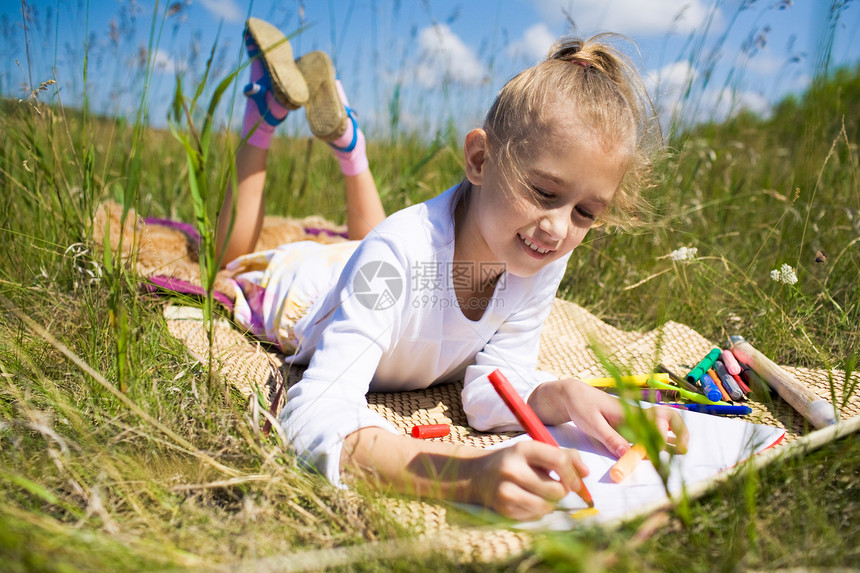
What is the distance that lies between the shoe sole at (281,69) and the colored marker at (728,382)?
1.62 metres

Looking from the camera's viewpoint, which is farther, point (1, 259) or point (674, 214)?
point (674, 214)

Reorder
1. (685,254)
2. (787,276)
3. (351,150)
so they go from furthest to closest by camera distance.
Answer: (351,150), (685,254), (787,276)

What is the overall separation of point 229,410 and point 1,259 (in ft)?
3.51

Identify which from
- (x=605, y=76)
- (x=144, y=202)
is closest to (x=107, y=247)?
(x=605, y=76)

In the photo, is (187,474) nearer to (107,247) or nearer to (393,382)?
Answer: (107,247)

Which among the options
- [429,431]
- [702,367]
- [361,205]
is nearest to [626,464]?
[429,431]

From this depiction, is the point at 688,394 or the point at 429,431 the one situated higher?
the point at 688,394

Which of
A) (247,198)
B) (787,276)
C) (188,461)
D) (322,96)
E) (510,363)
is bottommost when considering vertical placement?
(188,461)

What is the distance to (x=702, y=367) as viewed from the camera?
1.58 meters

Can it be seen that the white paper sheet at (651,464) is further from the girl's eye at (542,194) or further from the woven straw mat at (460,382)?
the girl's eye at (542,194)

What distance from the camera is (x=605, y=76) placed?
1296mm

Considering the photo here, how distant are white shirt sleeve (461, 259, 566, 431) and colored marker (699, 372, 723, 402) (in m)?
0.39

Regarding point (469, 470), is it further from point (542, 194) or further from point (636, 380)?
point (636, 380)

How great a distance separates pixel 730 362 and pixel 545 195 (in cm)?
79
